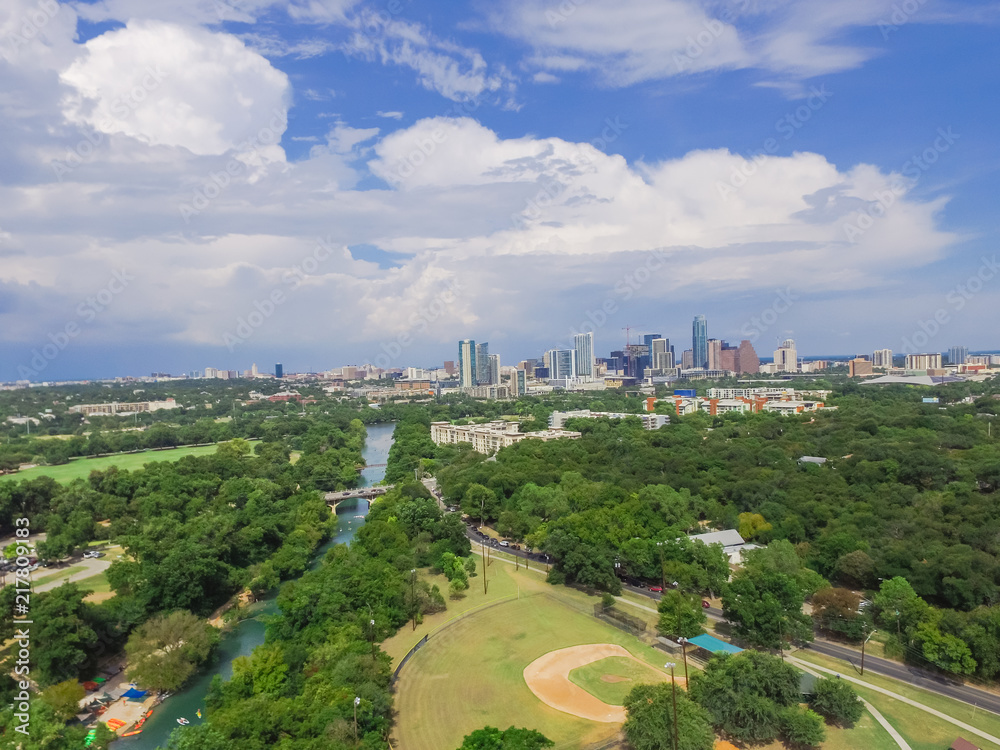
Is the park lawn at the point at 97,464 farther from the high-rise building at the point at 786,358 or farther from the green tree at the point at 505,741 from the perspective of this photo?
the high-rise building at the point at 786,358

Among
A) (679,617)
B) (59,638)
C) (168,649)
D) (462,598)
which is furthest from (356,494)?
(679,617)

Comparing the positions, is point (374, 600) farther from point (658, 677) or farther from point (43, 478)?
point (43, 478)

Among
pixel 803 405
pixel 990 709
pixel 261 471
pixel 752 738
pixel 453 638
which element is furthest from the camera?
pixel 803 405

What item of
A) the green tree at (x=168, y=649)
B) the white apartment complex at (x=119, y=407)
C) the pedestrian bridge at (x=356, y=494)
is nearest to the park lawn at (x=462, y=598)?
the green tree at (x=168, y=649)

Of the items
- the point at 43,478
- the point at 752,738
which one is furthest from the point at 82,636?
the point at 43,478

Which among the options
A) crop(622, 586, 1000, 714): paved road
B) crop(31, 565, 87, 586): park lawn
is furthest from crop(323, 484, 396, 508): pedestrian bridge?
crop(622, 586, 1000, 714): paved road

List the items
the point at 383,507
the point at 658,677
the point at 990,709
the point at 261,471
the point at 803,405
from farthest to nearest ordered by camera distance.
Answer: the point at 803,405
the point at 261,471
the point at 383,507
the point at 658,677
the point at 990,709

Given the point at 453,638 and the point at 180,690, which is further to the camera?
the point at 453,638
